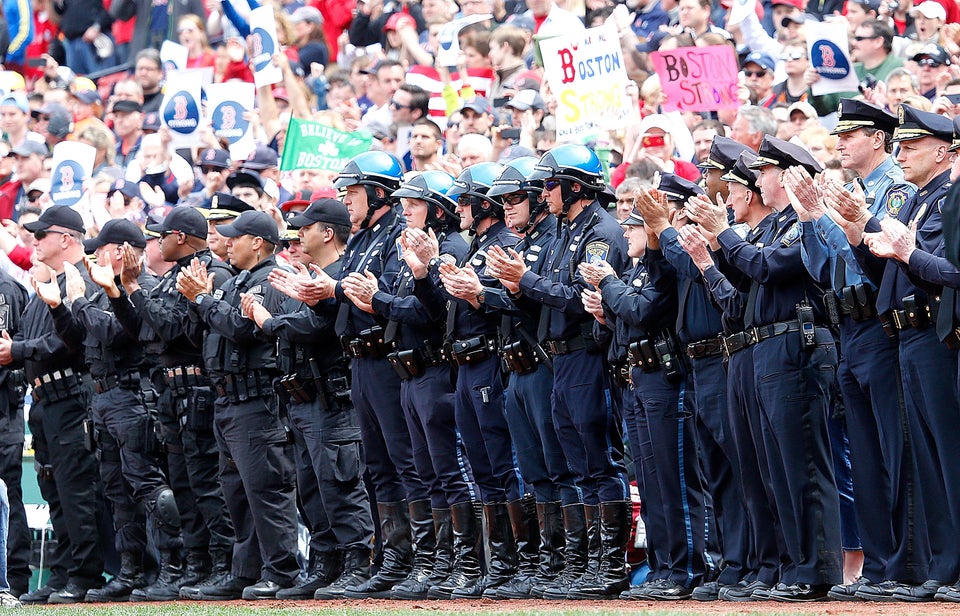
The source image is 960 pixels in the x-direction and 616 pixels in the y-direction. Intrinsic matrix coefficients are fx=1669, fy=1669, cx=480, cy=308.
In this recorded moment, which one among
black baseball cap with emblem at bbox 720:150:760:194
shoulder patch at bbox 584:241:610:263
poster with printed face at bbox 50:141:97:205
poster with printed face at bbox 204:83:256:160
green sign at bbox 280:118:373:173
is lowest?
shoulder patch at bbox 584:241:610:263

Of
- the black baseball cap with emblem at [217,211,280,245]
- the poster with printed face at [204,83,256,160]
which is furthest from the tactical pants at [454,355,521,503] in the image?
the poster with printed face at [204,83,256,160]

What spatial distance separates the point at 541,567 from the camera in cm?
1124

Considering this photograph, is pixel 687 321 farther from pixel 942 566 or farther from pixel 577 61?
pixel 577 61

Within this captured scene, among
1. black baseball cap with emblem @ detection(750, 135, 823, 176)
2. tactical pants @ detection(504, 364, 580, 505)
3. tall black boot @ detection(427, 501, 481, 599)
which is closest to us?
black baseball cap with emblem @ detection(750, 135, 823, 176)

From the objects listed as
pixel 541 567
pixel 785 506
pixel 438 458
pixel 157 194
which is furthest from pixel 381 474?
pixel 157 194

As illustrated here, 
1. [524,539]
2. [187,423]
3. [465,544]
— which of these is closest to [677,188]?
[524,539]

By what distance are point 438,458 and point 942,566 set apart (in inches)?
159

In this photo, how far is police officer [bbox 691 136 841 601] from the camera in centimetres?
946

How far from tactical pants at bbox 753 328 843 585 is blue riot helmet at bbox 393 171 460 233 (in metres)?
3.43

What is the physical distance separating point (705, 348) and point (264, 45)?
9.77 metres

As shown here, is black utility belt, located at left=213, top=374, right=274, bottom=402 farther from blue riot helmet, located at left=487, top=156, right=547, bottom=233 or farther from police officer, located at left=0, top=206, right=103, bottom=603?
blue riot helmet, located at left=487, top=156, right=547, bottom=233

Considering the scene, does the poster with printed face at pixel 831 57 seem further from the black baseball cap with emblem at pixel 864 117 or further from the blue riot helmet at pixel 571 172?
the black baseball cap with emblem at pixel 864 117

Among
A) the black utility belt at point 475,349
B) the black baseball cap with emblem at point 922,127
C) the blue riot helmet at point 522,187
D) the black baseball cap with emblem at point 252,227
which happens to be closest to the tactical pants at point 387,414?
the black utility belt at point 475,349

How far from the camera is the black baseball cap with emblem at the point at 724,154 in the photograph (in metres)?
10.6
